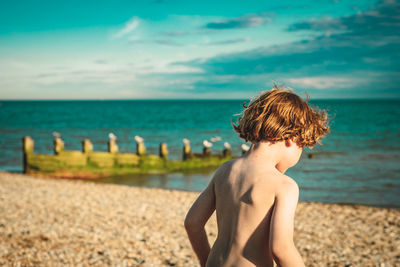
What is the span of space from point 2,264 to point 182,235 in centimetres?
302

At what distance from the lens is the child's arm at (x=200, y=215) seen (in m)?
1.97

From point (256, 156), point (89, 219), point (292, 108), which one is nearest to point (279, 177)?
point (256, 156)

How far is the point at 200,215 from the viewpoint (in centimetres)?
200

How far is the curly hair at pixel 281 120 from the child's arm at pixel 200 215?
1.26ft

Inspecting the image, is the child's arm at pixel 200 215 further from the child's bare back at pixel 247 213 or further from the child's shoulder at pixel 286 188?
the child's shoulder at pixel 286 188

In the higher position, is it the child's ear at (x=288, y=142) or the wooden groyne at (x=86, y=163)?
the child's ear at (x=288, y=142)

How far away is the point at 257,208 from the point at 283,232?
0.17 metres

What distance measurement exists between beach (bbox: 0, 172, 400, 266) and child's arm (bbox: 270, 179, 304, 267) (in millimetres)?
3821

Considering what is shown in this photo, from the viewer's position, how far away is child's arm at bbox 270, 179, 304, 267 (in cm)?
161

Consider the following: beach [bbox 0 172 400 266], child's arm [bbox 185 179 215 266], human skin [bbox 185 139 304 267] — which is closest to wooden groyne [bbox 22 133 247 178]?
beach [bbox 0 172 400 266]

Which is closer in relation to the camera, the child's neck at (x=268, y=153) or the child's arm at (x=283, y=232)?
the child's arm at (x=283, y=232)

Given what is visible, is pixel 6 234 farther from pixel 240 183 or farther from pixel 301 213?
pixel 301 213

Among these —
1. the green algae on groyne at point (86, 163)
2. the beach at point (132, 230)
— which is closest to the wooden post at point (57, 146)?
the green algae on groyne at point (86, 163)

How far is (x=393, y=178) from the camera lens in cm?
1363
